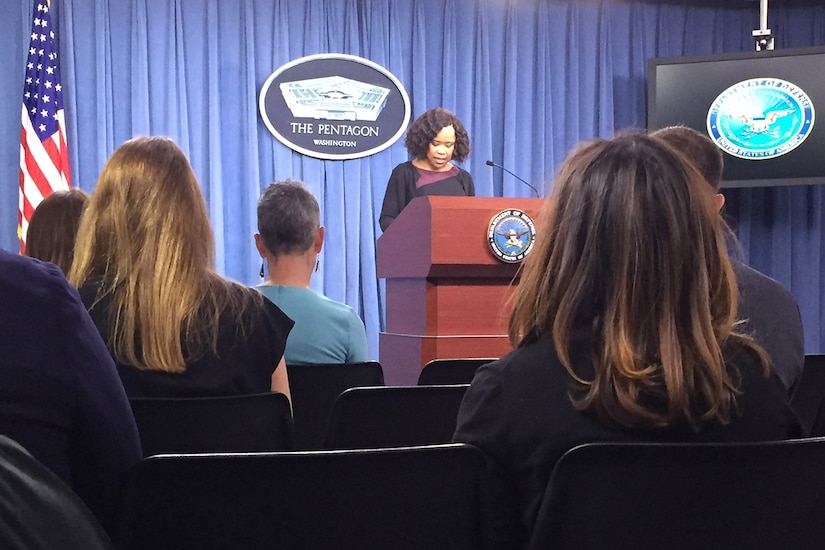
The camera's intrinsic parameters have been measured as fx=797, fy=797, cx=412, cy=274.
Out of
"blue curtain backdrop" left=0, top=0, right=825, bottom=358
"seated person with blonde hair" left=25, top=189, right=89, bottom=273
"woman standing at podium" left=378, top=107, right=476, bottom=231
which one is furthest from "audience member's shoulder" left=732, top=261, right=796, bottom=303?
"blue curtain backdrop" left=0, top=0, right=825, bottom=358

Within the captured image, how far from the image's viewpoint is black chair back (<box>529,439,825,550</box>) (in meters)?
0.91

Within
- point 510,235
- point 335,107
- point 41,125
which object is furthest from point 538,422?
point 335,107

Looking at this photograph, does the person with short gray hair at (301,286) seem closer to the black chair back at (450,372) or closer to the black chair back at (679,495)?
the black chair back at (450,372)

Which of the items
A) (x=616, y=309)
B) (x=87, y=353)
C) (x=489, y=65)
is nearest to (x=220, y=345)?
(x=87, y=353)

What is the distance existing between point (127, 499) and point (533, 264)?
2.00 ft

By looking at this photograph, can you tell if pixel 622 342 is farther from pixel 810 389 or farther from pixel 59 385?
pixel 810 389

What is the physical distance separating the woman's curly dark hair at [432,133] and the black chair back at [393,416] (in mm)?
3051

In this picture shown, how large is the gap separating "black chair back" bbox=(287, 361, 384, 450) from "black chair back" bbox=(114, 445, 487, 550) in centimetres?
100

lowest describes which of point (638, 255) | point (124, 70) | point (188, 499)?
point (188, 499)

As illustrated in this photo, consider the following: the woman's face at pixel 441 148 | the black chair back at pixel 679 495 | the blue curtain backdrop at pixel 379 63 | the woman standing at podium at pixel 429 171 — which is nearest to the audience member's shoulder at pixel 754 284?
the black chair back at pixel 679 495

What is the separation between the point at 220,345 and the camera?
1571mm

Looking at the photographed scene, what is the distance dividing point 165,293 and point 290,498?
0.75 metres

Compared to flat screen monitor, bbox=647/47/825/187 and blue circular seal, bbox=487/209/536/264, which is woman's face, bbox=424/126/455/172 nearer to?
blue circular seal, bbox=487/209/536/264

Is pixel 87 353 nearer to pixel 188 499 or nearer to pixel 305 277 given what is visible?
Result: pixel 188 499
